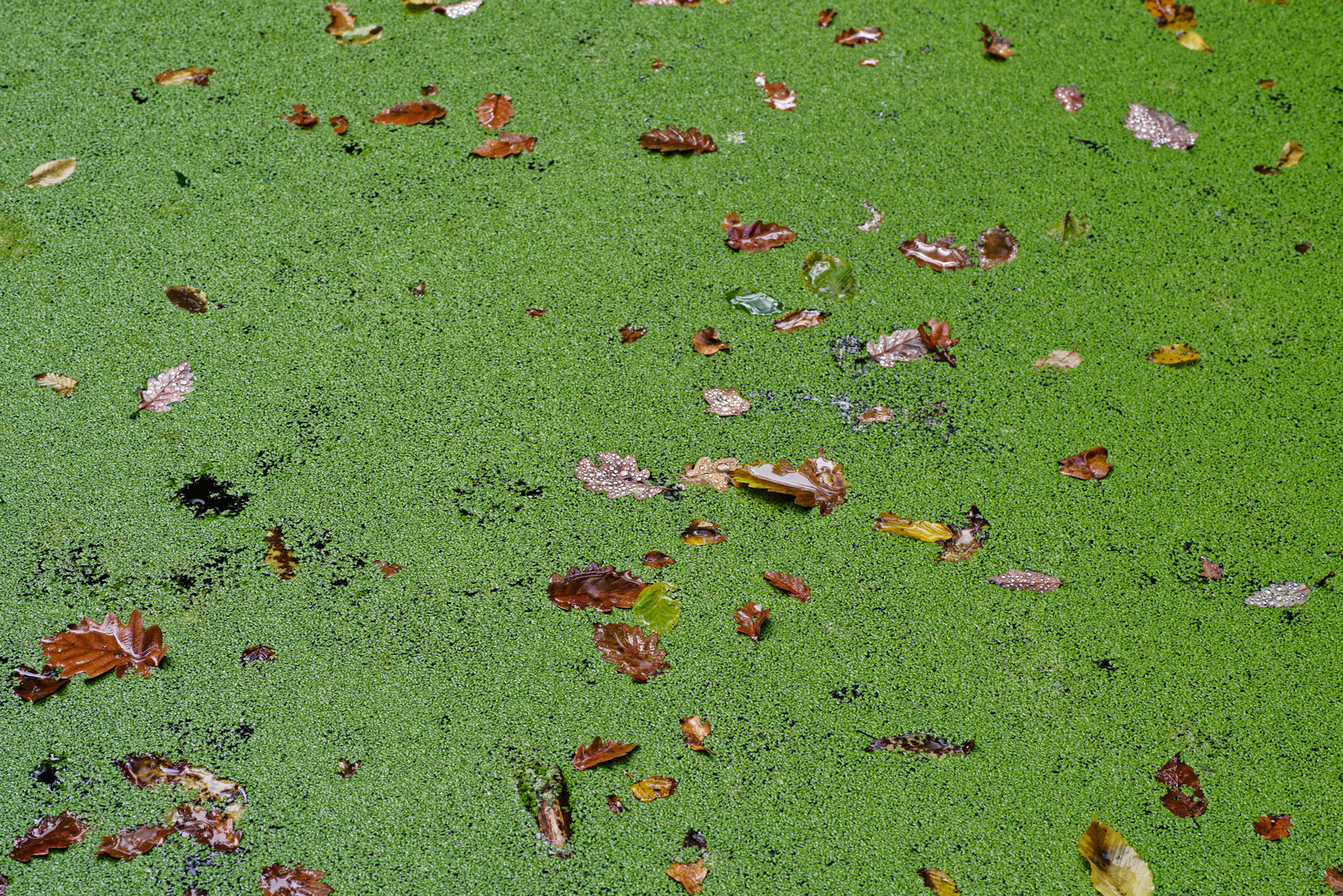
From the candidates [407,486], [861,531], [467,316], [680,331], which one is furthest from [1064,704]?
[467,316]

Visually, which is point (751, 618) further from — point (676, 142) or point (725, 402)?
point (676, 142)

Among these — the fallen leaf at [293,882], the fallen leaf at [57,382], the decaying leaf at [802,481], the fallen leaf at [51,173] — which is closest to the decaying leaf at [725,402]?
the decaying leaf at [802,481]

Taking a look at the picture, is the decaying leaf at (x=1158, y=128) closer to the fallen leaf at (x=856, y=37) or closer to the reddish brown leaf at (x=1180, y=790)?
the fallen leaf at (x=856, y=37)

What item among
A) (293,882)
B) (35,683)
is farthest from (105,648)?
(293,882)

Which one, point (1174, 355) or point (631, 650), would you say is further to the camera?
point (1174, 355)

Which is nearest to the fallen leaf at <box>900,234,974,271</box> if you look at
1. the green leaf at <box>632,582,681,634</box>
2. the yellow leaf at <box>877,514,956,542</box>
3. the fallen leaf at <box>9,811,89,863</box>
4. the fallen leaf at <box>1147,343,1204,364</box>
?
the fallen leaf at <box>1147,343,1204,364</box>

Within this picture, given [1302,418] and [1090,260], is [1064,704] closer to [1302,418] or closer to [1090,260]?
[1302,418]
